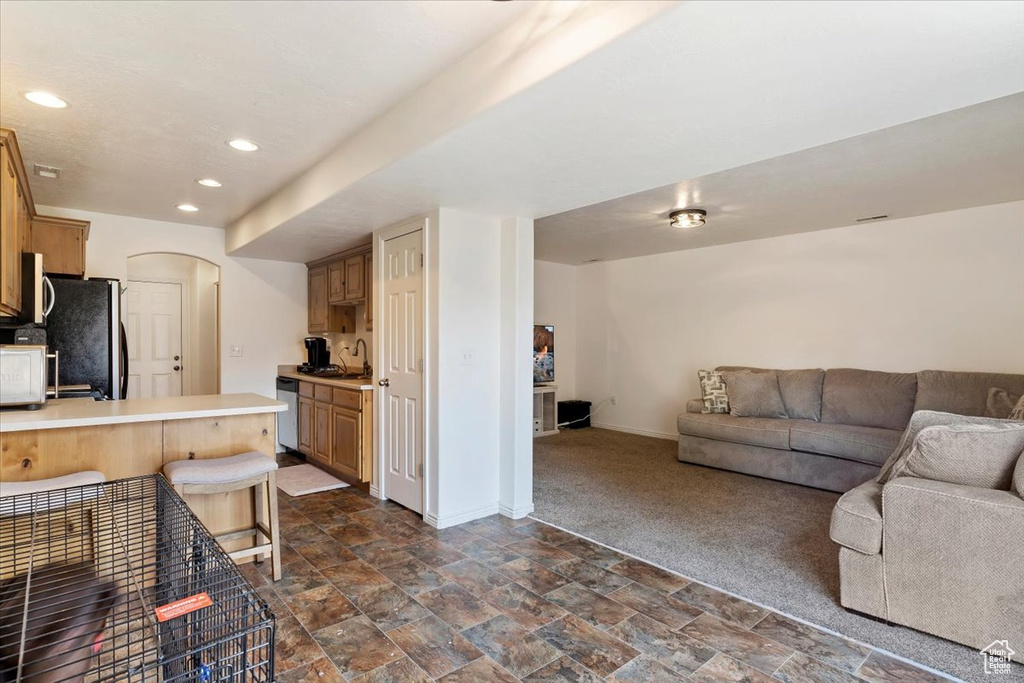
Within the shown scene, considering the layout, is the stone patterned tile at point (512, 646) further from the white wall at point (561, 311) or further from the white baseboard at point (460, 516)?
the white wall at point (561, 311)

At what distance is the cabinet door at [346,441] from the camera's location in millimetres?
4152

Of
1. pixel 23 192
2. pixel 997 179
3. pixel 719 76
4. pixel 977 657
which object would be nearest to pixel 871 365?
pixel 997 179

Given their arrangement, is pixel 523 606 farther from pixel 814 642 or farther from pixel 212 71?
pixel 212 71

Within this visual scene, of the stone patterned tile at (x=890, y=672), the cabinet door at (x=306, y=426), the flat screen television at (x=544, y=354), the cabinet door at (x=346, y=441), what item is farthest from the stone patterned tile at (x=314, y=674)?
the flat screen television at (x=544, y=354)

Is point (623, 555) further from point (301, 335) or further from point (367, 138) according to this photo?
point (301, 335)

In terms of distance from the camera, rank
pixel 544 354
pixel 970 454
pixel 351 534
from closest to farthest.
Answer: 1. pixel 970 454
2. pixel 351 534
3. pixel 544 354

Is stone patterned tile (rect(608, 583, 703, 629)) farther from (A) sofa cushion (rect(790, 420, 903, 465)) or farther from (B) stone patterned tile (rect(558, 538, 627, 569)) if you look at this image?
(A) sofa cushion (rect(790, 420, 903, 465))

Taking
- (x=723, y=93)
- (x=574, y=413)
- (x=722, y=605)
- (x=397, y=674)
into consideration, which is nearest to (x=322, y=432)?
(x=397, y=674)

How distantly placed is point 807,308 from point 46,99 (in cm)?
579

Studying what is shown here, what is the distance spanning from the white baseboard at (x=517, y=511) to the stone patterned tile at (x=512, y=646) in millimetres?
1267

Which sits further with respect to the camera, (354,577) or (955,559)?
(354,577)

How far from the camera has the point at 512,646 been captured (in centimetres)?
207

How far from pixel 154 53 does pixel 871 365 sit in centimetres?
557

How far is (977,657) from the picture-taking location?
1.97 meters
